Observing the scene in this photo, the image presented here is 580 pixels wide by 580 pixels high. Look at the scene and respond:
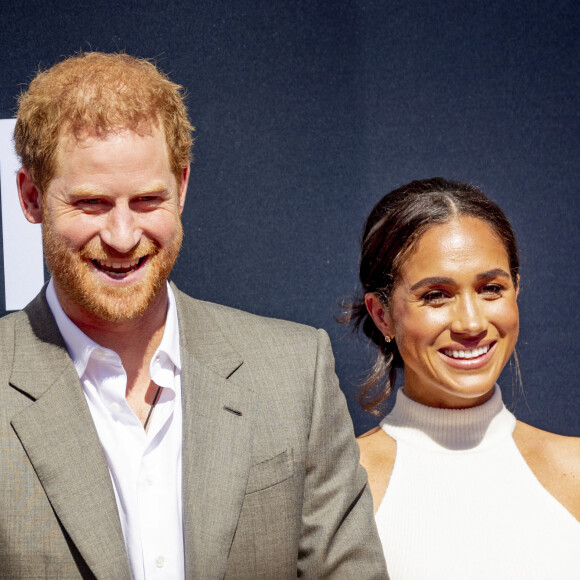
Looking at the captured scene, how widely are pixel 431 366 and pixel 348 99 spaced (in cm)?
99

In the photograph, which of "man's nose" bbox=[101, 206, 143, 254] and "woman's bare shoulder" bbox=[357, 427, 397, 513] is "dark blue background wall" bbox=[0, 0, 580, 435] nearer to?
"woman's bare shoulder" bbox=[357, 427, 397, 513]

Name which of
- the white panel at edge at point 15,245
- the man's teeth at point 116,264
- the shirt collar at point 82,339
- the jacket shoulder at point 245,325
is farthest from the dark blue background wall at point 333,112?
the man's teeth at point 116,264

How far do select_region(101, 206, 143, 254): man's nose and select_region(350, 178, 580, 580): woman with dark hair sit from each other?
84cm

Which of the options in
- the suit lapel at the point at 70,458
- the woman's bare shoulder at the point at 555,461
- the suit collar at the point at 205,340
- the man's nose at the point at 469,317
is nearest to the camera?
the suit lapel at the point at 70,458

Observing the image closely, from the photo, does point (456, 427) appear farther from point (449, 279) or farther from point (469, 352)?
point (449, 279)

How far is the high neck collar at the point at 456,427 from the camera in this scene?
2211 millimetres

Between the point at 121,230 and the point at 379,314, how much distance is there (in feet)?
3.05

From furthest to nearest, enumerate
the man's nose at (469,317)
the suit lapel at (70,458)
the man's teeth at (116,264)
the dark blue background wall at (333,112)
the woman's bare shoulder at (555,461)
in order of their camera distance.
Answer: the dark blue background wall at (333,112) → the woman's bare shoulder at (555,461) → the man's nose at (469,317) → the man's teeth at (116,264) → the suit lapel at (70,458)

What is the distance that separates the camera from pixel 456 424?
2215mm

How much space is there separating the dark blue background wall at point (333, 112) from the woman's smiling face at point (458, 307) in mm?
509

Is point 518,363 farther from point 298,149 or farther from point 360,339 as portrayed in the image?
point 298,149

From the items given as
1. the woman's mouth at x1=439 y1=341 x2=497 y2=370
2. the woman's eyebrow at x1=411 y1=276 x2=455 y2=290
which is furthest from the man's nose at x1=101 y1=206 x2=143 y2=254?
the woman's mouth at x1=439 y1=341 x2=497 y2=370

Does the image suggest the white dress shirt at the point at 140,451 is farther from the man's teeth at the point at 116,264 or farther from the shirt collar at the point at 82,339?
the man's teeth at the point at 116,264

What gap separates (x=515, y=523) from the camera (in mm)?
2078
